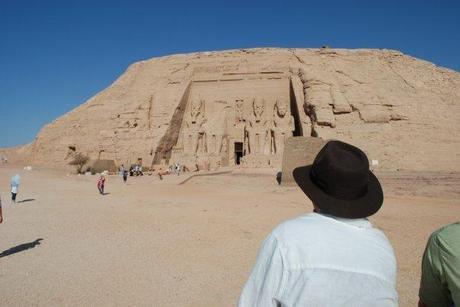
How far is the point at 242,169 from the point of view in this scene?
24391mm

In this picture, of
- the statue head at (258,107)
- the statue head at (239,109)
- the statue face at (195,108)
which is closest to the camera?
the statue head at (258,107)

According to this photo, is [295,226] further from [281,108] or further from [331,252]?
[281,108]

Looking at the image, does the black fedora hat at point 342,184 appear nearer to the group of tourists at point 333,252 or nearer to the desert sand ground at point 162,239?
the group of tourists at point 333,252

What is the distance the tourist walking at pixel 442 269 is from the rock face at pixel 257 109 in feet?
74.1

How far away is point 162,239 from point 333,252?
7.29 metres

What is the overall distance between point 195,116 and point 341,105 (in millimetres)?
10865

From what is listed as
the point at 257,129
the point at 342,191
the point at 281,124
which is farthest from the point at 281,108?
the point at 342,191

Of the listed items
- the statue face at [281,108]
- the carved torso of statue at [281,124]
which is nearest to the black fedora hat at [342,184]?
the carved torso of statue at [281,124]

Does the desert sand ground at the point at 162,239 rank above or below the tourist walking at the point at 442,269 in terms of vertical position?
below

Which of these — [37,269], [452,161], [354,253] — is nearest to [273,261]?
[354,253]

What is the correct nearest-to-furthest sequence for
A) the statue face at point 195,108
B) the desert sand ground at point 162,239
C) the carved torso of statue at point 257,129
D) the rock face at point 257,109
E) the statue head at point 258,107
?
the desert sand ground at point 162,239 < the rock face at point 257,109 < the carved torso of statue at point 257,129 < the statue head at point 258,107 < the statue face at point 195,108

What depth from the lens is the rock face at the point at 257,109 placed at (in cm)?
2561

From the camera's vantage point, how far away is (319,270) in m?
1.69

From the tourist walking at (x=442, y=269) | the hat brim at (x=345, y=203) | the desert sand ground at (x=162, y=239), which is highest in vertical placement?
the hat brim at (x=345, y=203)
